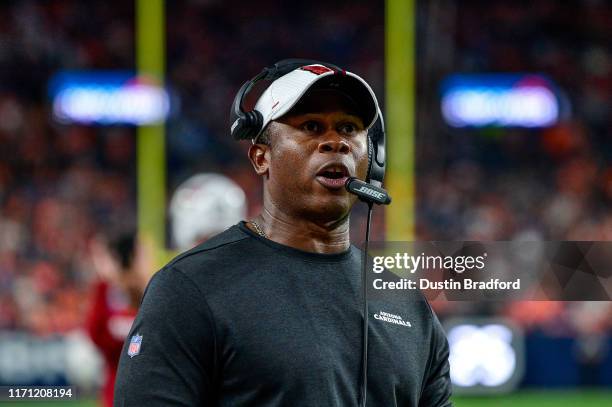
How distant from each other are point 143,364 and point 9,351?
8351mm

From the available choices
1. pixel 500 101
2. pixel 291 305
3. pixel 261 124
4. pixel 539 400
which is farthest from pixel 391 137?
pixel 291 305

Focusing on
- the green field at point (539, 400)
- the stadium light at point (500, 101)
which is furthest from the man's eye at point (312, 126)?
the stadium light at point (500, 101)

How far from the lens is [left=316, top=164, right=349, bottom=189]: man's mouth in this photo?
7.17 ft

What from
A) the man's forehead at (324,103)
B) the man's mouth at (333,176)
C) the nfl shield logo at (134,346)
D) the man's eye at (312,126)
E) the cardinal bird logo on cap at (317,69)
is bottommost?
the nfl shield logo at (134,346)

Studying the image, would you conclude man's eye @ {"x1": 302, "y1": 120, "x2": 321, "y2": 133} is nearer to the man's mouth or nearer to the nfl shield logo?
the man's mouth

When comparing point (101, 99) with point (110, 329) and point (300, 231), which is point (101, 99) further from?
point (300, 231)

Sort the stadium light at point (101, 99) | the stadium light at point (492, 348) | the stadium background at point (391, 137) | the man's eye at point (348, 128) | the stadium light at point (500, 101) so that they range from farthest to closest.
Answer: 1. the stadium light at point (500, 101)
2. the stadium light at point (101, 99)
3. the stadium background at point (391, 137)
4. the stadium light at point (492, 348)
5. the man's eye at point (348, 128)

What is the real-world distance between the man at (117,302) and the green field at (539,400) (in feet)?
14.0

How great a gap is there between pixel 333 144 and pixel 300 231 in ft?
0.58

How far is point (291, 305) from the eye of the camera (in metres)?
2.10

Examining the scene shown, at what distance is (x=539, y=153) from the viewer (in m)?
13.6

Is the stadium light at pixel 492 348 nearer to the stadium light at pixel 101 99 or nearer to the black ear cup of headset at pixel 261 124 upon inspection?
the stadium light at pixel 101 99

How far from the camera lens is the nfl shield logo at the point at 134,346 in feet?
6.48

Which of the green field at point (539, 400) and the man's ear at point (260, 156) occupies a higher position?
the man's ear at point (260, 156)
